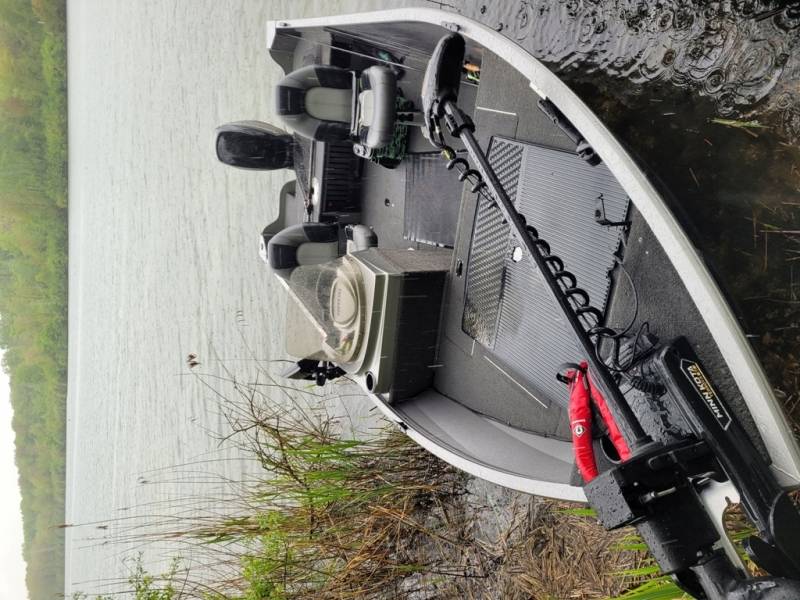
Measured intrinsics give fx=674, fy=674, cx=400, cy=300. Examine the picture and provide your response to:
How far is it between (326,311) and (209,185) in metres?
3.99

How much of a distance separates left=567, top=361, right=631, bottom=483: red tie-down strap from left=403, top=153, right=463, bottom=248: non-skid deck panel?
98 cm

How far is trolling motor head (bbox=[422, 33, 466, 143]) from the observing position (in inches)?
66.0

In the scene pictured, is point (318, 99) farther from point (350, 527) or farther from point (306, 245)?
point (350, 527)

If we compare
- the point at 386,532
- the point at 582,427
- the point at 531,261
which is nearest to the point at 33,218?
the point at 386,532

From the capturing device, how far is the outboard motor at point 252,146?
2891 millimetres

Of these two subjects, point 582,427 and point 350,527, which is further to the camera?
point 350,527

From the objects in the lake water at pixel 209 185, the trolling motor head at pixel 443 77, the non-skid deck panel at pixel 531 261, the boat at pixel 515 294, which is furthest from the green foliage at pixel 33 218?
the trolling motor head at pixel 443 77

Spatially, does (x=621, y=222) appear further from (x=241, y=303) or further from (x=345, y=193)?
(x=241, y=303)

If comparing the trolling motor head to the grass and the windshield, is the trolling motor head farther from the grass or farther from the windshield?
the grass

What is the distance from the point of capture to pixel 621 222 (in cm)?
147

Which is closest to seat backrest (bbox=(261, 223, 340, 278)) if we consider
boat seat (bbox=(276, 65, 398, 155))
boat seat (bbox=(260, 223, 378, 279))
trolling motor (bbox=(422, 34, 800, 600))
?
boat seat (bbox=(260, 223, 378, 279))

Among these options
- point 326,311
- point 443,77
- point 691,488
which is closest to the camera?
point 691,488

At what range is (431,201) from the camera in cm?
237

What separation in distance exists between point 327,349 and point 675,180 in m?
1.26
